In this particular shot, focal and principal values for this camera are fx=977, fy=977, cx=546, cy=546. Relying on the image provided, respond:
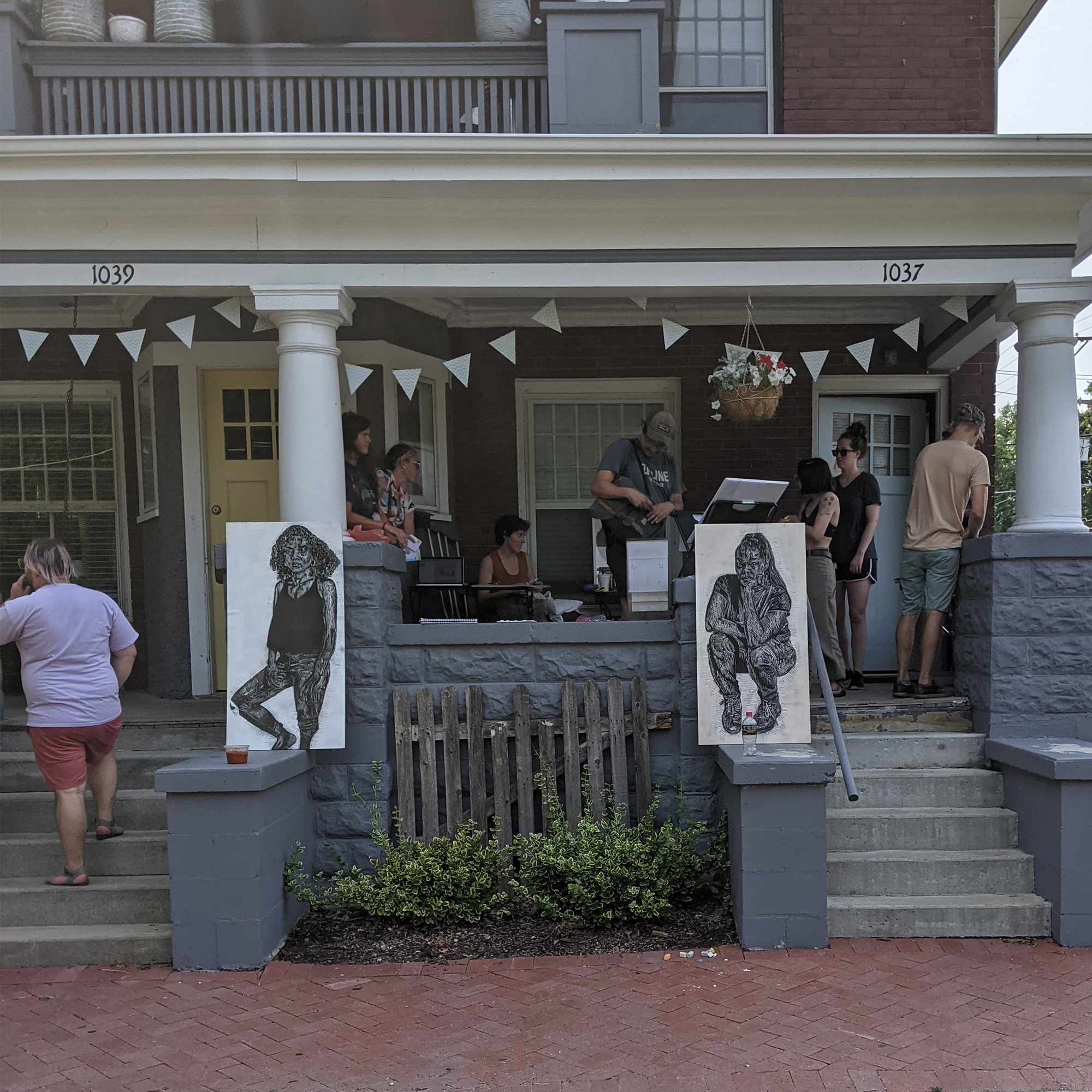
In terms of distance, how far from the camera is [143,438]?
7633 mm

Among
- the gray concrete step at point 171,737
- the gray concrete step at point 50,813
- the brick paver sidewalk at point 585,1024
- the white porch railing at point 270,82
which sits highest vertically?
the white porch railing at point 270,82

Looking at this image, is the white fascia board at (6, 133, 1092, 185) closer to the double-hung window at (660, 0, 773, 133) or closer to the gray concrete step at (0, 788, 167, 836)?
the double-hung window at (660, 0, 773, 133)

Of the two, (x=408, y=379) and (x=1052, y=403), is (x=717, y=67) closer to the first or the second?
(x=408, y=379)

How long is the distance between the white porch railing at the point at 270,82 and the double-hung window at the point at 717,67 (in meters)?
1.38

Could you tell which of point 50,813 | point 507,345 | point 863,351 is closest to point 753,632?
point 863,351

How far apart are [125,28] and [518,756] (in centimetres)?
534

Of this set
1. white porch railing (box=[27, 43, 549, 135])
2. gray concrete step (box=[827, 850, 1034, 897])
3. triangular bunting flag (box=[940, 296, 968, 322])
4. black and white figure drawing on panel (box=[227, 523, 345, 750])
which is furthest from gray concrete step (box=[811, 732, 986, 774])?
white porch railing (box=[27, 43, 549, 135])

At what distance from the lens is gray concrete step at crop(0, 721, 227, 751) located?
583cm

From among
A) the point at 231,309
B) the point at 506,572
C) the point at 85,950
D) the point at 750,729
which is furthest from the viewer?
the point at 506,572

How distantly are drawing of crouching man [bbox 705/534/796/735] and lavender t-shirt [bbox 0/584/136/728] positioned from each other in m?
3.16

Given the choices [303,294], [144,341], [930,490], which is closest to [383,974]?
[303,294]

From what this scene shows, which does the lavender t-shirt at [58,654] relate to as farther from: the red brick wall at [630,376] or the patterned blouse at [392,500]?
the red brick wall at [630,376]

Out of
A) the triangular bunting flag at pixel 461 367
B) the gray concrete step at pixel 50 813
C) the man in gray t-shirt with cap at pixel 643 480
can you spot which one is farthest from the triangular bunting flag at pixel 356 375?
the gray concrete step at pixel 50 813

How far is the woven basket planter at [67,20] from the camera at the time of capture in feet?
20.1
